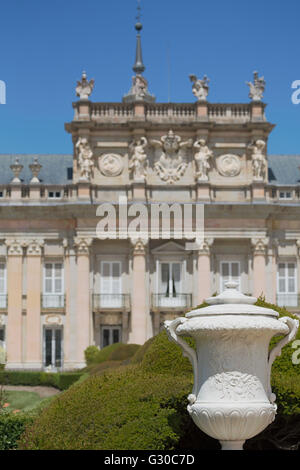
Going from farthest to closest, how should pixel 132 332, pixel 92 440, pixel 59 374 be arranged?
pixel 132 332
pixel 59 374
pixel 92 440

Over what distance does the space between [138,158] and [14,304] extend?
9264 millimetres

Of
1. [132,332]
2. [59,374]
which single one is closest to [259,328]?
[59,374]

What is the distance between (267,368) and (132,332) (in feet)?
102

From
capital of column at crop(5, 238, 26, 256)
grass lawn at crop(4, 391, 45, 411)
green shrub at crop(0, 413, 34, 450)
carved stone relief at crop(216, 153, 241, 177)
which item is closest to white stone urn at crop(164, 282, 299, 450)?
green shrub at crop(0, 413, 34, 450)

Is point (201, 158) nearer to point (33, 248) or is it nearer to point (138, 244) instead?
point (138, 244)

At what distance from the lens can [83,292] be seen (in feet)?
139

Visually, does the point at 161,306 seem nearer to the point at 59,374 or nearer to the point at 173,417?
the point at 59,374

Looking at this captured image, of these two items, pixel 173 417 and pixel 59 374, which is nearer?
pixel 173 417

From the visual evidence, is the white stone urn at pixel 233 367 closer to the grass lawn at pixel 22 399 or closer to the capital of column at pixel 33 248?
the grass lawn at pixel 22 399

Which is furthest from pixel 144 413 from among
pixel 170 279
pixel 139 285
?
pixel 170 279

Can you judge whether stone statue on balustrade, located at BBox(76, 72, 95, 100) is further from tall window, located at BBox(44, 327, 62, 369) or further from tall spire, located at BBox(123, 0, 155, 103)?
tall window, located at BBox(44, 327, 62, 369)

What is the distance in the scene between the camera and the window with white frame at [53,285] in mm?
43188

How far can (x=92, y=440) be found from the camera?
12.0 meters

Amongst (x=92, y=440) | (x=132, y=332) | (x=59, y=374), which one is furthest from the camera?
(x=132, y=332)
